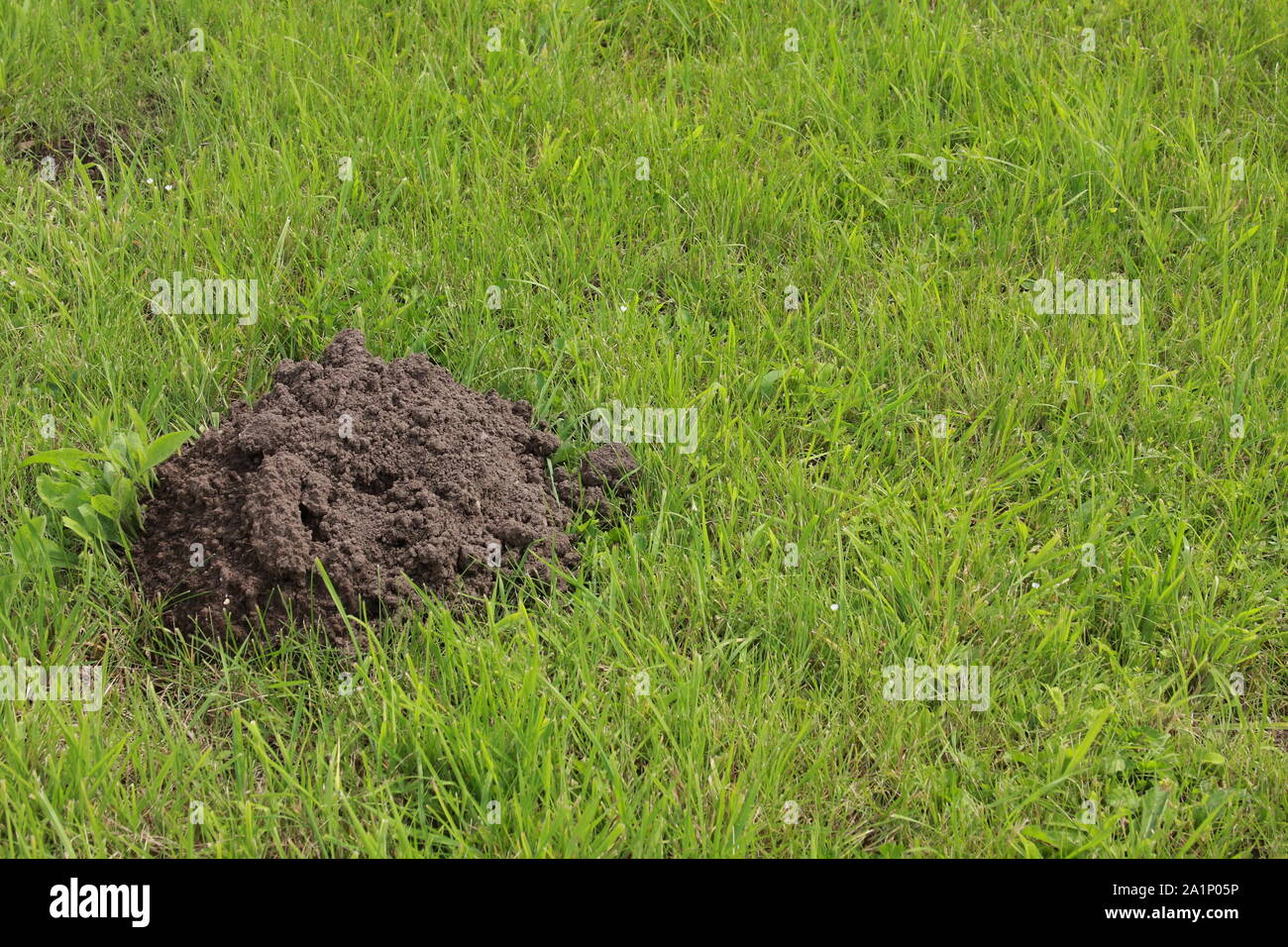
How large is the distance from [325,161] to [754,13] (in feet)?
6.05

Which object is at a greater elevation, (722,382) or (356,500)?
(722,382)

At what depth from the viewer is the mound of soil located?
314 cm

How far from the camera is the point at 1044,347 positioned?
3.91 m

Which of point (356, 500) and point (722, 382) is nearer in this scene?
point (356, 500)

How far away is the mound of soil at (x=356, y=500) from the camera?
123 inches

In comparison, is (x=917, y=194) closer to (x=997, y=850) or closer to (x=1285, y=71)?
(x=1285, y=71)

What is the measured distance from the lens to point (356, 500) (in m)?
3.30

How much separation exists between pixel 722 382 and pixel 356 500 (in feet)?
3.90

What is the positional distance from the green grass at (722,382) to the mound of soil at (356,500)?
0.41ft

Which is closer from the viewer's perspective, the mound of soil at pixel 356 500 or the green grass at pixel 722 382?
the green grass at pixel 722 382

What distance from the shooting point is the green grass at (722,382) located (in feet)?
9.37

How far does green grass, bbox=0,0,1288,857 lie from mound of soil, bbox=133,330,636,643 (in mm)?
125

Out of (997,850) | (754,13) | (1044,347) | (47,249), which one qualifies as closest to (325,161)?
(47,249)

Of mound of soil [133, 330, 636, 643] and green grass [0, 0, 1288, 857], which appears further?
mound of soil [133, 330, 636, 643]
